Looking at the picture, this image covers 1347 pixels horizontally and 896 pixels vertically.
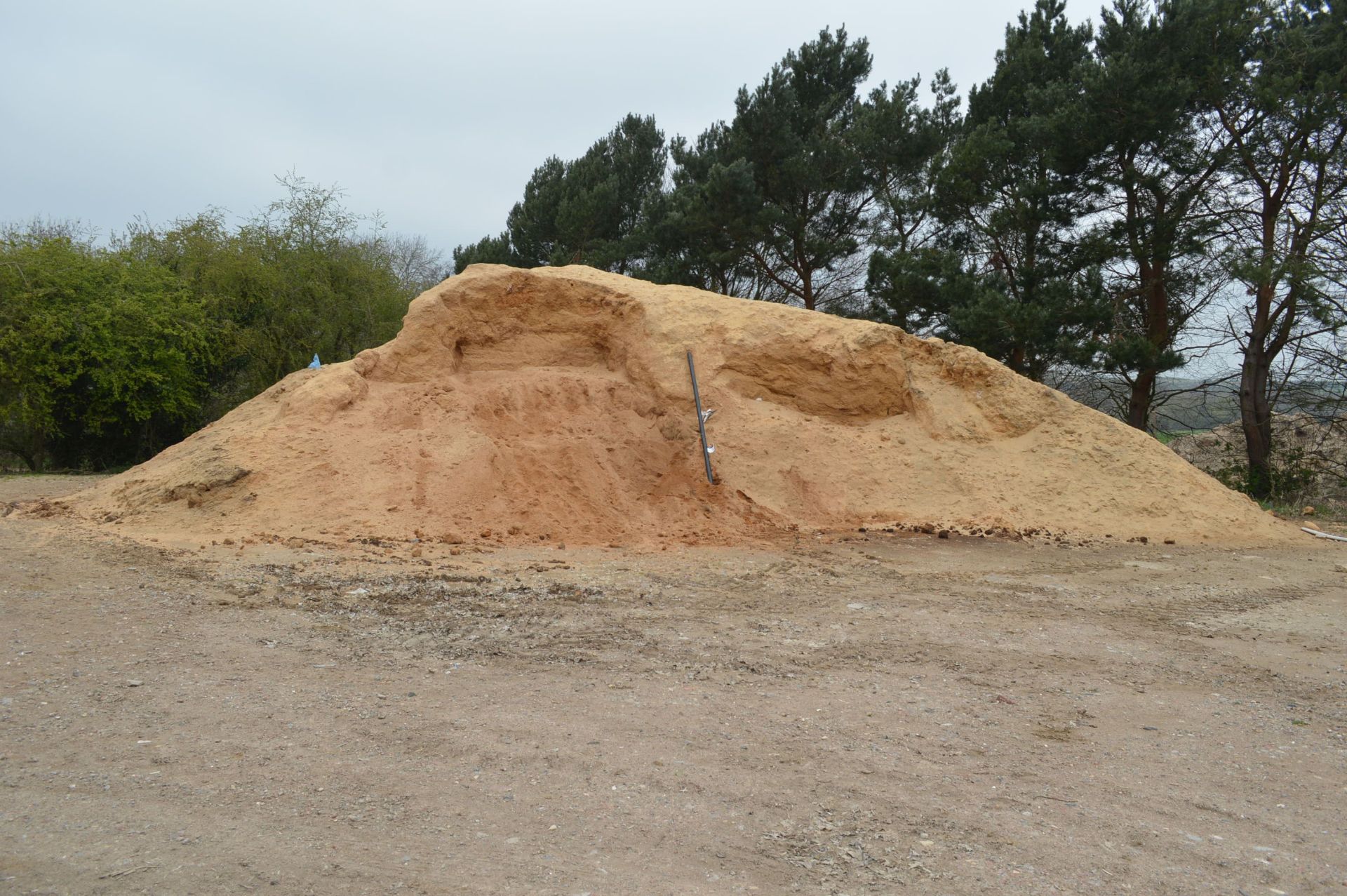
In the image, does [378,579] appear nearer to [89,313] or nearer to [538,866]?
[538,866]

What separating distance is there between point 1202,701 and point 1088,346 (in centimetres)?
1192

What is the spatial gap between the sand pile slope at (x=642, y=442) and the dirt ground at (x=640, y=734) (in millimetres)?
1533

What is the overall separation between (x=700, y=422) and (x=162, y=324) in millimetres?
11027

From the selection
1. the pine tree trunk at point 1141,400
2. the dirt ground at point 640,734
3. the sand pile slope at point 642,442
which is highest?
the pine tree trunk at point 1141,400

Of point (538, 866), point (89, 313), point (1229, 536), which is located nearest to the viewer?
point (538, 866)

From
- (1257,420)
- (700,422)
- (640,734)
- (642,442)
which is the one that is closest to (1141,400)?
(1257,420)

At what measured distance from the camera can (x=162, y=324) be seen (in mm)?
15750

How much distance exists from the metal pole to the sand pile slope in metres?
0.08

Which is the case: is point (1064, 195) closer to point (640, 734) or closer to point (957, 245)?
point (957, 245)

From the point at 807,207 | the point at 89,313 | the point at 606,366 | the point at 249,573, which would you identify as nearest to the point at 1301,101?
the point at 807,207

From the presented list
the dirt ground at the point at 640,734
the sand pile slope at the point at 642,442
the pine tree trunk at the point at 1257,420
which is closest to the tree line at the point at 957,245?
the pine tree trunk at the point at 1257,420

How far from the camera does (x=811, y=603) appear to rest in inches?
259

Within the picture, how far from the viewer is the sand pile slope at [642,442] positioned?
8562mm

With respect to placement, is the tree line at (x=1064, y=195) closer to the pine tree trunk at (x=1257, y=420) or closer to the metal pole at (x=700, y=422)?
the pine tree trunk at (x=1257, y=420)
